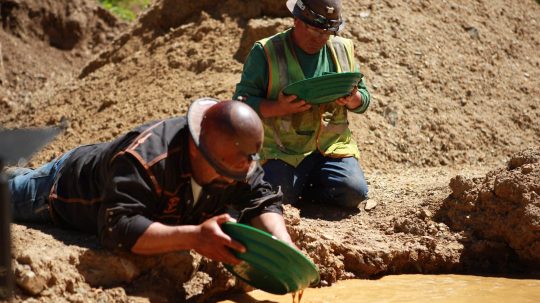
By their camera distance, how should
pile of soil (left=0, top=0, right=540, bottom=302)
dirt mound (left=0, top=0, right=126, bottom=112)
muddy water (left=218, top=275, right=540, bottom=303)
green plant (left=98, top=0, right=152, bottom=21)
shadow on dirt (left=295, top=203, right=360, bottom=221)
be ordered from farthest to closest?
1. green plant (left=98, top=0, right=152, bottom=21)
2. dirt mound (left=0, top=0, right=126, bottom=112)
3. shadow on dirt (left=295, top=203, right=360, bottom=221)
4. pile of soil (left=0, top=0, right=540, bottom=302)
5. muddy water (left=218, top=275, right=540, bottom=303)

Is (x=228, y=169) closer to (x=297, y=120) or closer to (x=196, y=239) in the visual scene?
(x=196, y=239)

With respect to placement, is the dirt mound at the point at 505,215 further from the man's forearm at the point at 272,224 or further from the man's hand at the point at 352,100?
the man's forearm at the point at 272,224

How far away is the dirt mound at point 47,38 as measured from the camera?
1211 centimetres

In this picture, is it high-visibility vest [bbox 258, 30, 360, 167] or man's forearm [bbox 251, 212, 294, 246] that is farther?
high-visibility vest [bbox 258, 30, 360, 167]

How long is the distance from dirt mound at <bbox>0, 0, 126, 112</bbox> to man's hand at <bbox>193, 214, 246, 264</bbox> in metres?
8.08

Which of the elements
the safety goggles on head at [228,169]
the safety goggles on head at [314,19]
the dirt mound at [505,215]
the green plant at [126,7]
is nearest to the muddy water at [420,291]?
the dirt mound at [505,215]

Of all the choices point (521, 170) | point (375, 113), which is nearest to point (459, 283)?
point (521, 170)

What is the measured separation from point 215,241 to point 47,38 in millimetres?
9710

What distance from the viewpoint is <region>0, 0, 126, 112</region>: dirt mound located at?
12109mm

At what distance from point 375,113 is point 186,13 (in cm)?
243

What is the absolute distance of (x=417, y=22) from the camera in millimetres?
10047

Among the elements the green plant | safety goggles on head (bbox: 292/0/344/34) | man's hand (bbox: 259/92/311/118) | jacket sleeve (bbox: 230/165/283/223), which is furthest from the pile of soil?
the green plant

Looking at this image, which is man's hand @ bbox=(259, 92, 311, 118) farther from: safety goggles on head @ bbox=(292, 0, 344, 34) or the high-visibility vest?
safety goggles on head @ bbox=(292, 0, 344, 34)

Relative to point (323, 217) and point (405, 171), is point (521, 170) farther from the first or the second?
point (405, 171)
